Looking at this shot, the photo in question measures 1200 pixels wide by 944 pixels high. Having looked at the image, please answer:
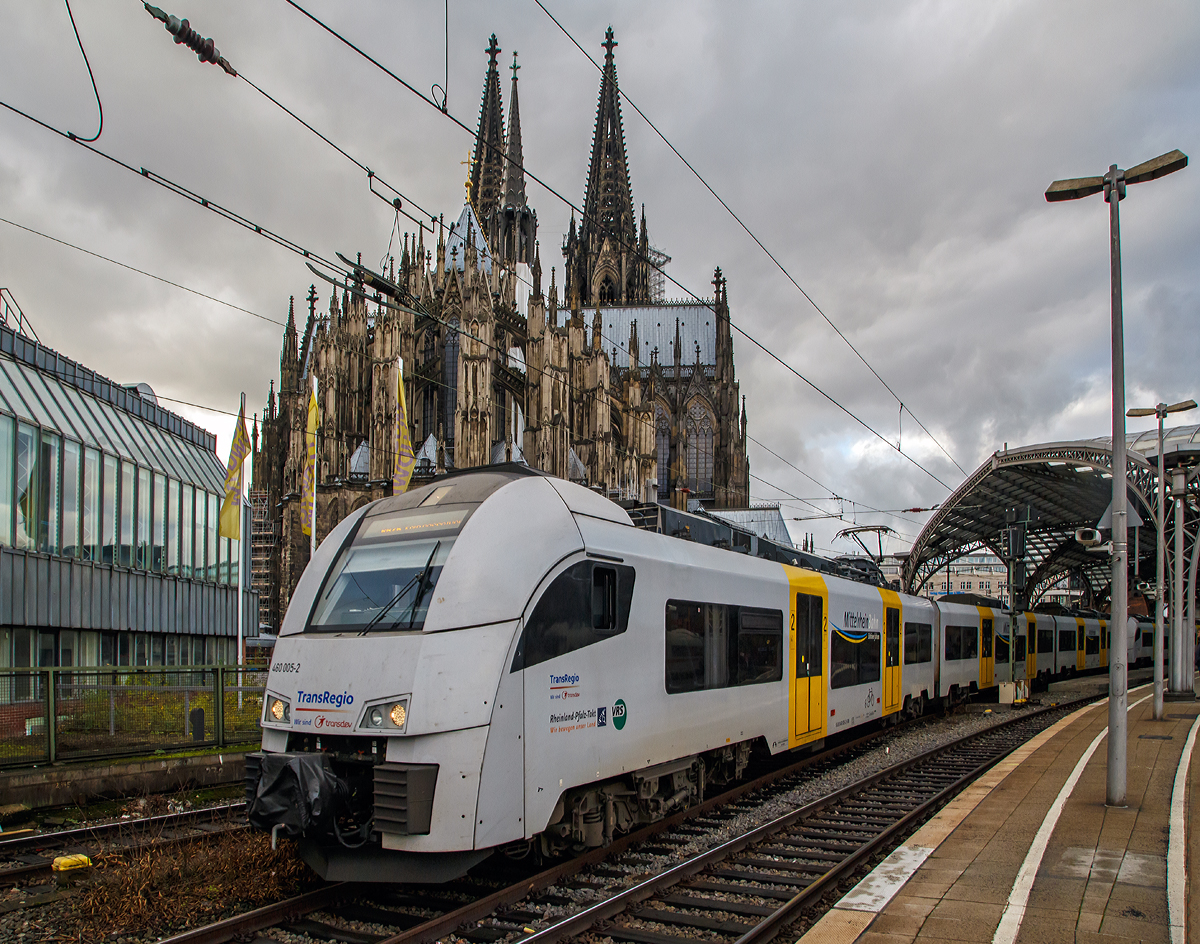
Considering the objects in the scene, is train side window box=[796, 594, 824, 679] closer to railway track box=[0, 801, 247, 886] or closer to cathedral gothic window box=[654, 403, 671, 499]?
railway track box=[0, 801, 247, 886]

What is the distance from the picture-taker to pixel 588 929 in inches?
259

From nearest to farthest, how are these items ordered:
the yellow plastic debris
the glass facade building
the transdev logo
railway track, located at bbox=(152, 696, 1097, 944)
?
railway track, located at bbox=(152, 696, 1097, 944)
the transdev logo
the yellow plastic debris
the glass facade building

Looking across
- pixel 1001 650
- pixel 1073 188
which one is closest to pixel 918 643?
pixel 1001 650

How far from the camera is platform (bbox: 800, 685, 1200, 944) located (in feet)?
19.7

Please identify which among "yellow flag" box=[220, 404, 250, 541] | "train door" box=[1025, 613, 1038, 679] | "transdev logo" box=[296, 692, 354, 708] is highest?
"yellow flag" box=[220, 404, 250, 541]

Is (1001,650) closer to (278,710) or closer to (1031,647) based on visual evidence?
(1031,647)

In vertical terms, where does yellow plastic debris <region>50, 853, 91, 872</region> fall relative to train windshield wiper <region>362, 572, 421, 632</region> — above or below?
below

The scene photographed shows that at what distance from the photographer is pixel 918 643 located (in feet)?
64.1

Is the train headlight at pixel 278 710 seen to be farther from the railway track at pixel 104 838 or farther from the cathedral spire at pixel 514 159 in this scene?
the cathedral spire at pixel 514 159

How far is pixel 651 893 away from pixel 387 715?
2.58m

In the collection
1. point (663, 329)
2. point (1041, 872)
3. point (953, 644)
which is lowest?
point (1041, 872)

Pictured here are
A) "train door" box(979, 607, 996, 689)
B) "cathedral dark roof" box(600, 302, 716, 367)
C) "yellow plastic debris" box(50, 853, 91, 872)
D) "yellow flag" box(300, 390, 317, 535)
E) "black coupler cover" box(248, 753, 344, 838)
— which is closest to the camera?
"black coupler cover" box(248, 753, 344, 838)

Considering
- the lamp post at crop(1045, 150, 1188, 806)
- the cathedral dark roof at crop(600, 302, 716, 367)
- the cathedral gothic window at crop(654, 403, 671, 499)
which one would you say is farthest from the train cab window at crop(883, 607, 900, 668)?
the cathedral dark roof at crop(600, 302, 716, 367)

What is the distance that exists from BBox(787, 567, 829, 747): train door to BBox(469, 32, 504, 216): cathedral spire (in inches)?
2720
